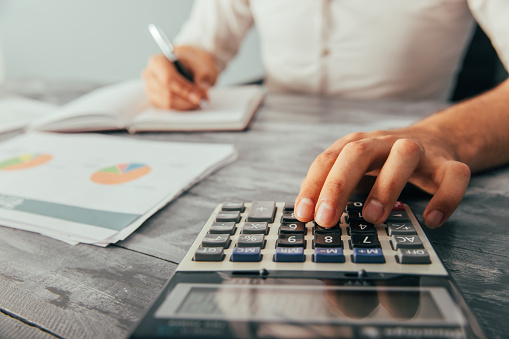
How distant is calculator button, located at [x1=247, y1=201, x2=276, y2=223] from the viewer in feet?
1.19

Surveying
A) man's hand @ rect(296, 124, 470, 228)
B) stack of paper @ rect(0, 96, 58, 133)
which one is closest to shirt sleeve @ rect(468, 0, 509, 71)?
man's hand @ rect(296, 124, 470, 228)

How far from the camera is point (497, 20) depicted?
2.49 feet

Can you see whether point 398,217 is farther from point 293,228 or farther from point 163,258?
point 163,258

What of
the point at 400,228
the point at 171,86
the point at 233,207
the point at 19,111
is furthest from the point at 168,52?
the point at 400,228

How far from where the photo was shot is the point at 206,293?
268mm

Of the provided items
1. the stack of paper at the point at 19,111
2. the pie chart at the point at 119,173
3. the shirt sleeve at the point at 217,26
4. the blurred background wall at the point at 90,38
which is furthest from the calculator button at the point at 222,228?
the blurred background wall at the point at 90,38

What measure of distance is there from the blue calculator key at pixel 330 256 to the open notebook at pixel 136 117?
463mm

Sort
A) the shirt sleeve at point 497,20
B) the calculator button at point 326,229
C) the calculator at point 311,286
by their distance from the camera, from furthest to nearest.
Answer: the shirt sleeve at point 497,20 → the calculator button at point 326,229 → the calculator at point 311,286

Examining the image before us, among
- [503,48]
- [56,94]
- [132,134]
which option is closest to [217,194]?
[132,134]

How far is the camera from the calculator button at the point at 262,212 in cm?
36

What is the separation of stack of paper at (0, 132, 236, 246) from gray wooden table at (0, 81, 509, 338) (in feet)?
0.05

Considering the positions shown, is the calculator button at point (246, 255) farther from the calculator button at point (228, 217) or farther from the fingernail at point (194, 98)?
the fingernail at point (194, 98)

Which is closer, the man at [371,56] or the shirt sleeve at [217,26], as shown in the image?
the man at [371,56]

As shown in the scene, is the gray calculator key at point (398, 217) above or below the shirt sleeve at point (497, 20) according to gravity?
below
